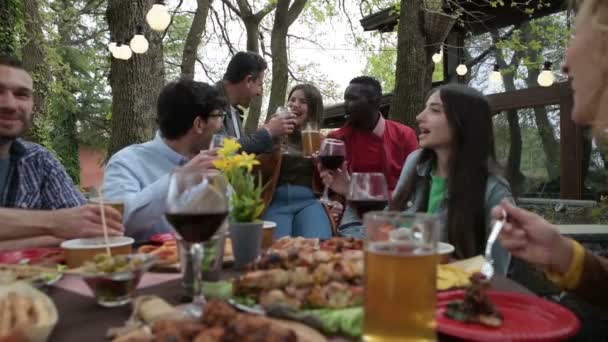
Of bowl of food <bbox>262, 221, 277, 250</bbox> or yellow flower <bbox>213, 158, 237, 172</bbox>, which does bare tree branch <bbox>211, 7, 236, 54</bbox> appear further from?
yellow flower <bbox>213, 158, 237, 172</bbox>

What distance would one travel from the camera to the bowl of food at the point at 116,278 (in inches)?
44.4

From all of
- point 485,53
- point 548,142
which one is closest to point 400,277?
point 548,142

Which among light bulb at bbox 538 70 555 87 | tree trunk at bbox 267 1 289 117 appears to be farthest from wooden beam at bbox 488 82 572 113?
tree trunk at bbox 267 1 289 117

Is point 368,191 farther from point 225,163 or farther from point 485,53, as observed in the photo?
point 485,53

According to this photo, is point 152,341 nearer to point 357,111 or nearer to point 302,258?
point 302,258

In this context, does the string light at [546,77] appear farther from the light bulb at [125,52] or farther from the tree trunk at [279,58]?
the light bulb at [125,52]

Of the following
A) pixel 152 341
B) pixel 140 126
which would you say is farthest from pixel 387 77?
pixel 152 341

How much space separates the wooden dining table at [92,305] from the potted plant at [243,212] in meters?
0.08

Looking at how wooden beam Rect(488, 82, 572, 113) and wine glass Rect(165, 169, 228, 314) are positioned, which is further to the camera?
wooden beam Rect(488, 82, 572, 113)

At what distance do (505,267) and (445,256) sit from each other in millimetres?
577

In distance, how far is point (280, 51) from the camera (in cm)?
1069

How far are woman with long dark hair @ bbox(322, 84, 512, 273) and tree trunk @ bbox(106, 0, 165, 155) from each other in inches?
184

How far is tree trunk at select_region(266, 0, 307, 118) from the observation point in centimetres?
1030

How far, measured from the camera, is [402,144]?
4.18 m
